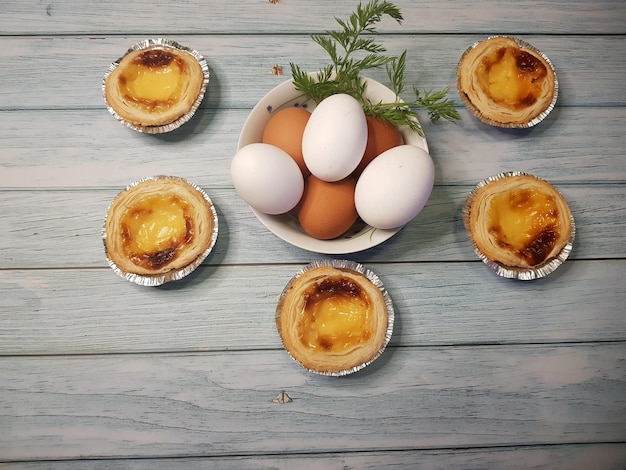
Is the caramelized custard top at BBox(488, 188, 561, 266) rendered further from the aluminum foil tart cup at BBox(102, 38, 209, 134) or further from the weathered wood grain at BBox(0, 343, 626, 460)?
the aluminum foil tart cup at BBox(102, 38, 209, 134)

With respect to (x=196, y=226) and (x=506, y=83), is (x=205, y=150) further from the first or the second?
(x=506, y=83)

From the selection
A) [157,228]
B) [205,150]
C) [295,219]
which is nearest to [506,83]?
[295,219]

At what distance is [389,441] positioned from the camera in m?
0.89

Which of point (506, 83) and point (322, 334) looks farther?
point (506, 83)

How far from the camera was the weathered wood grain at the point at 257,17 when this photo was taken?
1.04 meters

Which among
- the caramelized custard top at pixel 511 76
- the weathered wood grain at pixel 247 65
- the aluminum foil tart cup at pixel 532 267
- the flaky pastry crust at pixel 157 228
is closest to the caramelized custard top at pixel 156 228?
the flaky pastry crust at pixel 157 228

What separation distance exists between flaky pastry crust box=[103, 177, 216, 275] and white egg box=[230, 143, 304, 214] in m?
0.14

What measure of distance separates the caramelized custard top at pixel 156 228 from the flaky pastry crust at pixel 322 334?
0.22 meters

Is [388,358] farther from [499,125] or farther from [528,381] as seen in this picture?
[499,125]

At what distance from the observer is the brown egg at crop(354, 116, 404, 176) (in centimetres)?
86

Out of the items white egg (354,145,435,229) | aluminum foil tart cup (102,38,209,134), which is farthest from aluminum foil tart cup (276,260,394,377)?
aluminum foil tart cup (102,38,209,134)

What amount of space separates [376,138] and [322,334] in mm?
360

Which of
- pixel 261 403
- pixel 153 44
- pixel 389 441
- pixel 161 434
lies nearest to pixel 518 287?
pixel 389 441

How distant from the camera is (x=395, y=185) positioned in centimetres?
78
